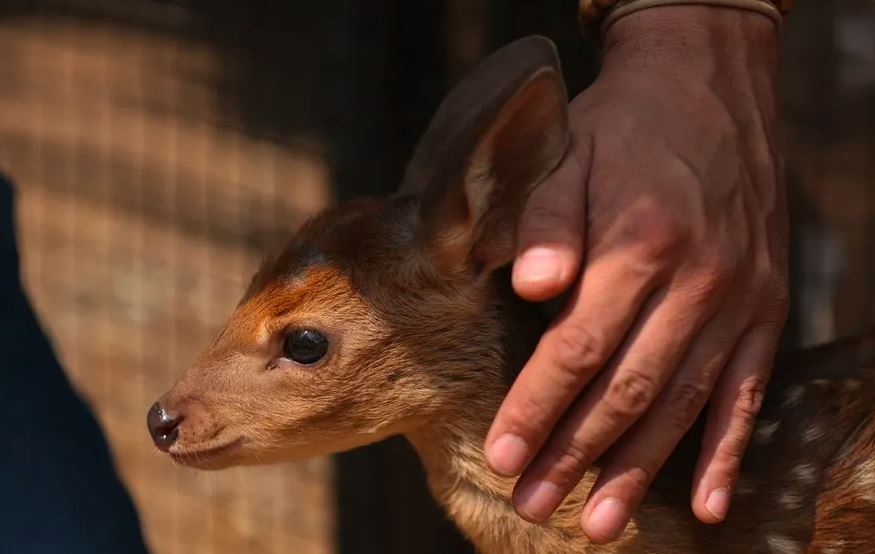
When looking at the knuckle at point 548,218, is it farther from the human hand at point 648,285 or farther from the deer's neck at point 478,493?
the deer's neck at point 478,493

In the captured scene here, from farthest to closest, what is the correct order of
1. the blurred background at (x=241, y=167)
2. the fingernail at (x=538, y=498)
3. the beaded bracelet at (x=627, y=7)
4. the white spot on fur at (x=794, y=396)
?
the blurred background at (x=241, y=167), the white spot on fur at (x=794, y=396), the beaded bracelet at (x=627, y=7), the fingernail at (x=538, y=498)

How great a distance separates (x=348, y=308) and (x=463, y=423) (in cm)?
23

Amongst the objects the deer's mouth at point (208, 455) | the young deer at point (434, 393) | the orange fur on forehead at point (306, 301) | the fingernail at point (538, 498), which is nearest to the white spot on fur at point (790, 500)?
the young deer at point (434, 393)

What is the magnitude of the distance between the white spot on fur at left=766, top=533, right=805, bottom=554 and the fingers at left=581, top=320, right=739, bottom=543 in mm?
257

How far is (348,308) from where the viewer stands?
1.81 metres

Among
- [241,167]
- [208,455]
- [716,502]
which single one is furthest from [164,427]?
[241,167]

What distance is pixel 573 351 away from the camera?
5.08 feet

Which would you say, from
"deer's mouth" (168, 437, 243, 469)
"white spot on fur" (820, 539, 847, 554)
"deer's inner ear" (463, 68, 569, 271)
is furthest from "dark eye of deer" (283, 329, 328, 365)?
"white spot on fur" (820, 539, 847, 554)

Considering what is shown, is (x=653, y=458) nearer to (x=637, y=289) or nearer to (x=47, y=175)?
(x=637, y=289)

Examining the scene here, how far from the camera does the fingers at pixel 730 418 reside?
1643mm

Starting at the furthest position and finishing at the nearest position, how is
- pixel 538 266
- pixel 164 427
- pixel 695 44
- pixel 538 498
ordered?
1. pixel 164 427
2. pixel 695 44
3. pixel 538 498
4. pixel 538 266

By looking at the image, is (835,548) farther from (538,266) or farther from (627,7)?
(627,7)

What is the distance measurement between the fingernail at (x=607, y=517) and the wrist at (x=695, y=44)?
531 mm

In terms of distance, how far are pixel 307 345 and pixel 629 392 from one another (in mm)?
463
